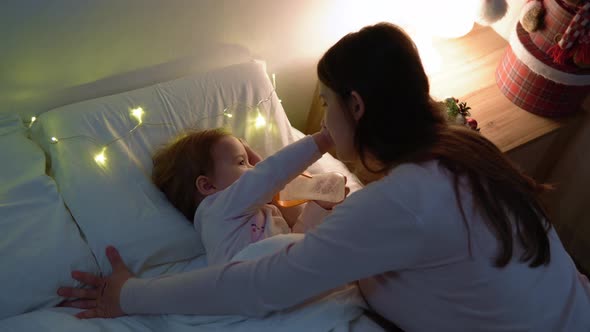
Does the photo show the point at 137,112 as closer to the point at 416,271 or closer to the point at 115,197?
the point at 115,197

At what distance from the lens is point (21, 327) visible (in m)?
0.93

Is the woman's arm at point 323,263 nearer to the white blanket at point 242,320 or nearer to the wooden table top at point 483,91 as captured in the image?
the white blanket at point 242,320

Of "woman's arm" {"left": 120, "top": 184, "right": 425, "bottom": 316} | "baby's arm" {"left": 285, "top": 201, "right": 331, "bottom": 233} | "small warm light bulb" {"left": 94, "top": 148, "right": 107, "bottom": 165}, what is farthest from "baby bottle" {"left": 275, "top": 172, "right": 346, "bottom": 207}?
"small warm light bulb" {"left": 94, "top": 148, "right": 107, "bottom": 165}

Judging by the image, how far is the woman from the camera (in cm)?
77

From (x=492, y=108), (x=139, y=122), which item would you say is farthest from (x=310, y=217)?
(x=492, y=108)

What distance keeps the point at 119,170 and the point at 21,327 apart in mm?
425

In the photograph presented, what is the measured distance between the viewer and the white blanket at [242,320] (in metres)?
0.93

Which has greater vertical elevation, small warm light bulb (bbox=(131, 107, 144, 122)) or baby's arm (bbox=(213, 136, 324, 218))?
small warm light bulb (bbox=(131, 107, 144, 122))

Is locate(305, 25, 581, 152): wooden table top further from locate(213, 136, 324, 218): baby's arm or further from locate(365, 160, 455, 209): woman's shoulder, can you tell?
locate(365, 160, 455, 209): woman's shoulder

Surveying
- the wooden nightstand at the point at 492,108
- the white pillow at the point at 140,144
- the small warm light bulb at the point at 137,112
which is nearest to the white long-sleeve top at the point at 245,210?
the white pillow at the point at 140,144

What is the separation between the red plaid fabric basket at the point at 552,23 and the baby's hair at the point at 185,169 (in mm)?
1075

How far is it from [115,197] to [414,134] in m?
0.74

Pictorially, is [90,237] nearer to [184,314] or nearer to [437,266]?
[184,314]

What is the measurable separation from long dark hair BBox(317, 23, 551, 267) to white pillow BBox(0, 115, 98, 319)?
709 millimetres
